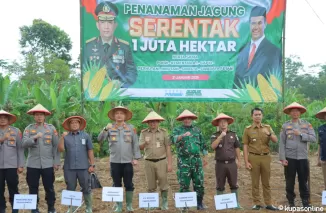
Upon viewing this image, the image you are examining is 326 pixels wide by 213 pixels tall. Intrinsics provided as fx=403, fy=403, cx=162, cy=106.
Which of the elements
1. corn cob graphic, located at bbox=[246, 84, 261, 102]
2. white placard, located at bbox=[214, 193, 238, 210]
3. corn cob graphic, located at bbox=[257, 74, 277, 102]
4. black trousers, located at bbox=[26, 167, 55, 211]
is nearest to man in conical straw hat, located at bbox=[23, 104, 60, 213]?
black trousers, located at bbox=[26, 167, 55, 211]

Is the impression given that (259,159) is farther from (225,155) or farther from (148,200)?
(148,200)

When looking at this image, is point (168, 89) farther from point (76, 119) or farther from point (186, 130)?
point (76, 119)

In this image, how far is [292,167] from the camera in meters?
6.18

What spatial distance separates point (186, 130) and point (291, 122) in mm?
1661

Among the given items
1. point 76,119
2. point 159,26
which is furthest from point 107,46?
point 76,119

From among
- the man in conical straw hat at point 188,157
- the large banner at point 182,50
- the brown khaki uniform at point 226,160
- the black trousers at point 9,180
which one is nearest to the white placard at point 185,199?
the man in conical straw hat at point 188,157

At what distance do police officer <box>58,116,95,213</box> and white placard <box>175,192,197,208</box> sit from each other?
1.34m

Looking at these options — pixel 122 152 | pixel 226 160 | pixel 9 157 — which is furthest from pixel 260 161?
pixel 9 157

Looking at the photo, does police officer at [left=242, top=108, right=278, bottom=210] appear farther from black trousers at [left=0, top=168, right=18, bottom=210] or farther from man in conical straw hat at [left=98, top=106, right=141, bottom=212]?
black trousers at [left=0, top=168, right=18, bottom=210]

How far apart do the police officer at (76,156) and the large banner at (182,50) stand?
1349 millimetres

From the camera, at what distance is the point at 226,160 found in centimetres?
619

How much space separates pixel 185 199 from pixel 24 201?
2.20 metres

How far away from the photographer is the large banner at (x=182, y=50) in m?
7.17

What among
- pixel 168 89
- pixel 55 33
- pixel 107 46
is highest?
pixel 55 33
